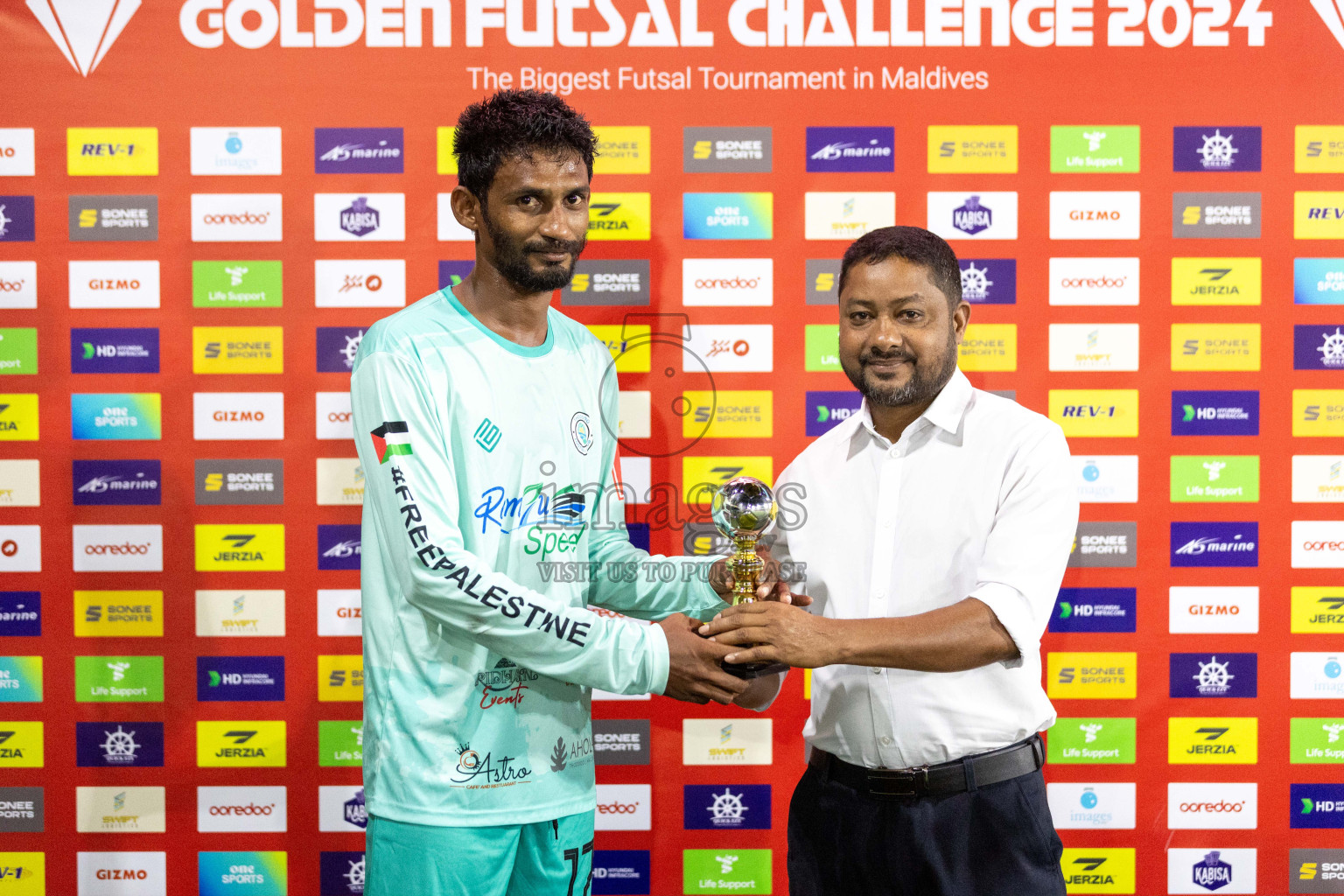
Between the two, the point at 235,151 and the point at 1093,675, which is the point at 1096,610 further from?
the point at 235,151

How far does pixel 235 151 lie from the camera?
2805mm

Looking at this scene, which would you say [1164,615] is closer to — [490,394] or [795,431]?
[795,431]

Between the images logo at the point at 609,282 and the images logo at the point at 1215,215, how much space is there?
169 cm

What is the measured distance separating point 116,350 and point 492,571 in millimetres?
1795

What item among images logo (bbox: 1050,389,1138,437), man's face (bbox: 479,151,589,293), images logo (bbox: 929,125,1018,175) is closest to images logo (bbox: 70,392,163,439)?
man's face (bbox: 479,151,589,293)

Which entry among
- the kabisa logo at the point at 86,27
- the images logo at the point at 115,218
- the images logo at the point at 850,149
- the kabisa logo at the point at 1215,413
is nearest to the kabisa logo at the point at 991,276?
the images logo at the point at 850,149

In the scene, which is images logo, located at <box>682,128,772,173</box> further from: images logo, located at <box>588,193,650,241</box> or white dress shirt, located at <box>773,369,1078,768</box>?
white dress shirt, located at <box>773,369,1078,768</box>

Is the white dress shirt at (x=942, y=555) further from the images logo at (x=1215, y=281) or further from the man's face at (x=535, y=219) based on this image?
the images logo at (x=1215, y=281)

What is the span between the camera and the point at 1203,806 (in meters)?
→ 2.91

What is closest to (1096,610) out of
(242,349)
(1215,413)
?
(1215,413)

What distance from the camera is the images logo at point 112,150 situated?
2812 mm

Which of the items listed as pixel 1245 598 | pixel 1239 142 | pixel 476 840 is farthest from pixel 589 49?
pixel 1245 598

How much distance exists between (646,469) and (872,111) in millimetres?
1328

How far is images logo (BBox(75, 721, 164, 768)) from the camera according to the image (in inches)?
113
